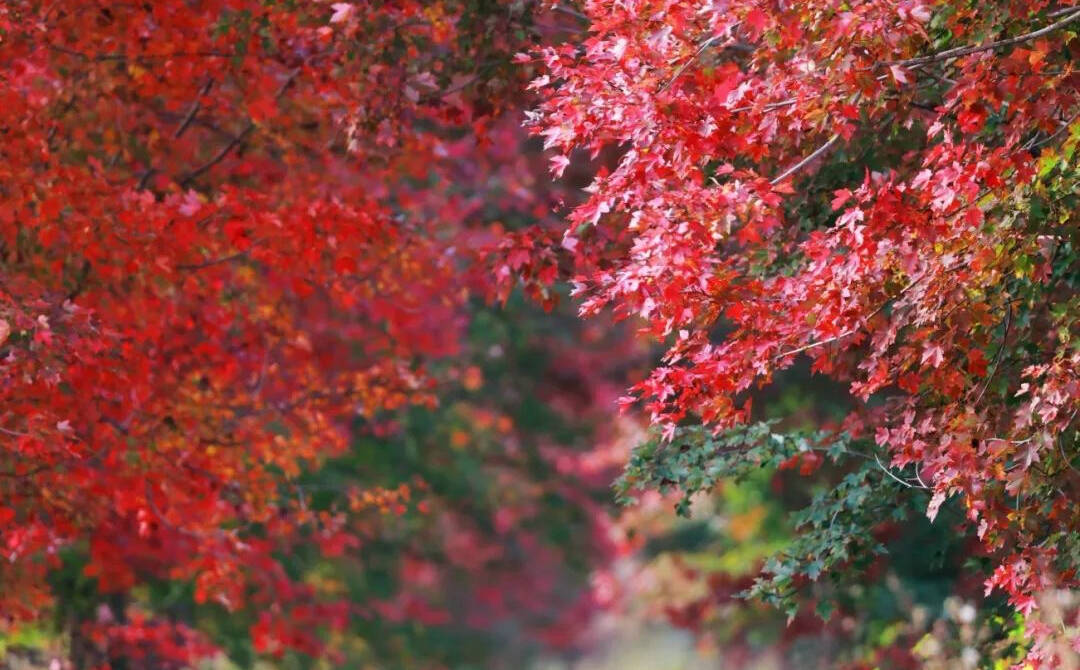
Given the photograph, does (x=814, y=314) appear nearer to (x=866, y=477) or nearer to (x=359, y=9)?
(x=866, y=477)

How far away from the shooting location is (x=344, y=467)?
1973cm

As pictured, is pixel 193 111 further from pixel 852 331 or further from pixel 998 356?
pixel 998 356

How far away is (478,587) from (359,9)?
72.4ft

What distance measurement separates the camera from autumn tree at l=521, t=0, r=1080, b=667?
710 centimetres

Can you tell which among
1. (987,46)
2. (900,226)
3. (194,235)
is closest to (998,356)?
→ (900,226)

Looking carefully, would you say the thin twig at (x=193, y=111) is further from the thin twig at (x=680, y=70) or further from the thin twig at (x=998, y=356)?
the thin twig at (x=998, y=356)

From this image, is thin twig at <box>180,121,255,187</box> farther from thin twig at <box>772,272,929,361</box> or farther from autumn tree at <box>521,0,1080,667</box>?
thin twig at <box>772,272,929,361</box>

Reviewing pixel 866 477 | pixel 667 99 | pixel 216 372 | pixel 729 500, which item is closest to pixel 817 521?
pixel 866 477

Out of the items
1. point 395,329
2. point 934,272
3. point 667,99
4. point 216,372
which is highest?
point 395,329

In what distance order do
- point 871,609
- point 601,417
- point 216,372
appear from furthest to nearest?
point 601,417, point 871,609, point 216,372

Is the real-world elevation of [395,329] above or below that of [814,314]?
above

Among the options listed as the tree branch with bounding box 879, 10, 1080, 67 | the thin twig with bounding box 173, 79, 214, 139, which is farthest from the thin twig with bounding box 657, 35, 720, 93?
the thin twig with bounding box 173, 79, 214, 139

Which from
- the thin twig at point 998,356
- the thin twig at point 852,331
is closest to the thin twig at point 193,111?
the thin twig at point 852,331

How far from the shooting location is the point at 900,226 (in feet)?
24.1
